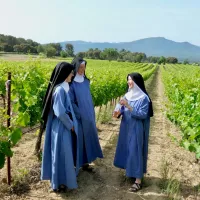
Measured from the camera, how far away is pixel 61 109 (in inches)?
157

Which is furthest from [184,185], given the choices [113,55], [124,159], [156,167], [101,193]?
[113,55]

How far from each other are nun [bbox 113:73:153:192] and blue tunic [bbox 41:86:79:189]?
874 millimetres

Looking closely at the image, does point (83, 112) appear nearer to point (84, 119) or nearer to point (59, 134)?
point (84, 119)

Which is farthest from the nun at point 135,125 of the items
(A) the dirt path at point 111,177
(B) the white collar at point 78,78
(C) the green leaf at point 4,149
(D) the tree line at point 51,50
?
(D) the tree line at point 51,50

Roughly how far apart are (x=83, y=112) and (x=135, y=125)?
887 mm

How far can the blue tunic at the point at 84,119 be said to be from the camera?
4781 millimetres

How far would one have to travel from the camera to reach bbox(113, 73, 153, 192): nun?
4.39 metres

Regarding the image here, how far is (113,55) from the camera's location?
97000mm

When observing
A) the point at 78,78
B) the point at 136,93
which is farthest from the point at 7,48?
the point at 136,93

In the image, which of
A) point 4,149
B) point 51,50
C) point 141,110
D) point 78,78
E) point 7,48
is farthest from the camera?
point 51,50

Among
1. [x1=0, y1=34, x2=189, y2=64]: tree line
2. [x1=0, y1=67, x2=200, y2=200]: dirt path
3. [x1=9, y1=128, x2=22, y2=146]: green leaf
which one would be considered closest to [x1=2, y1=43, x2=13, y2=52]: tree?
[x1=0, y1=34, x2=189, y2=64]: tree line

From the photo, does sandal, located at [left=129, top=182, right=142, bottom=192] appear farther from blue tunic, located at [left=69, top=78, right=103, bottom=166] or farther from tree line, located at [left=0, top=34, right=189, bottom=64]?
tree line, located at [left=0, top=34, right=189, bottom=64]

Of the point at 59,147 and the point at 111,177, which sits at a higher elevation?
the point at 59,147

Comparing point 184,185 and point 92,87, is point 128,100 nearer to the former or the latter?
point 184,185
